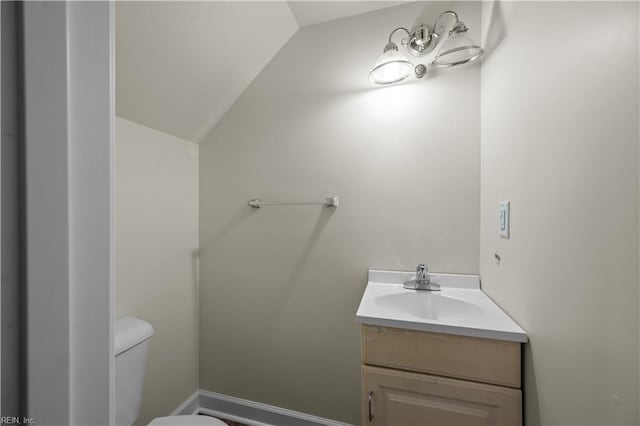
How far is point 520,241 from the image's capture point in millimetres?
878

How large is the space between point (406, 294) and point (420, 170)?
0.62 m

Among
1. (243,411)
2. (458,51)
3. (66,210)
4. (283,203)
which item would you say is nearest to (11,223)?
(66,210)

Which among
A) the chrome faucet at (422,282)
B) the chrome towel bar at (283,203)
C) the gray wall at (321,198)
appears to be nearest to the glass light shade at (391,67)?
the gray wall at (321,198)

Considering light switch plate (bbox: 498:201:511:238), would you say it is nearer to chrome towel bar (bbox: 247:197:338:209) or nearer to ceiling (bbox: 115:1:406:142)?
chrome towel bar (bbox: 247:197:338:209)

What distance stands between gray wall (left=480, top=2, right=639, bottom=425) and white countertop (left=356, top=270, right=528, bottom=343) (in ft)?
0.27

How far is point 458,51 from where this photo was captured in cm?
113

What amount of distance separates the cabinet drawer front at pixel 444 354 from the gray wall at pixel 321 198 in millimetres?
460

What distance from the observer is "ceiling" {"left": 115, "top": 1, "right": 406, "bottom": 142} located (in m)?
1.04

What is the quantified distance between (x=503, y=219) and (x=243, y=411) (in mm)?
1768

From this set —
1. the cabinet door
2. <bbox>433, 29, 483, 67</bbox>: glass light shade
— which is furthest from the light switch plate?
<bbox>433, 29, 483, 67</bbox>: glass light shade

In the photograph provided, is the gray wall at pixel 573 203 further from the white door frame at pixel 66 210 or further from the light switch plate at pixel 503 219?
the white door frame at pixel 66 210

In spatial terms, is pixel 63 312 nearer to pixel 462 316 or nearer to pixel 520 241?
Answer: pixel 520 241

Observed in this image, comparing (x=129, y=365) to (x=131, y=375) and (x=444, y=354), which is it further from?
(x=444, y=354)

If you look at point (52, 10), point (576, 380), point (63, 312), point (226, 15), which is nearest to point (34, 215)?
point (63, 312)
